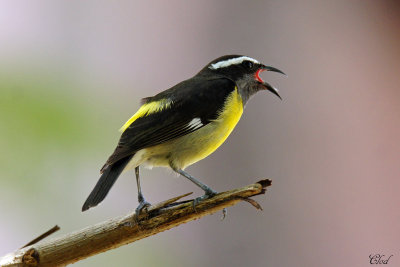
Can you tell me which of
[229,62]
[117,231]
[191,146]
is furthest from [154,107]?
[117,231]

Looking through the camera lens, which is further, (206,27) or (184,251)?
(206,27)

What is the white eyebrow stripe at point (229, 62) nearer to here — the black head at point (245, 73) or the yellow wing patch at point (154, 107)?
the black head at point (245, 73)

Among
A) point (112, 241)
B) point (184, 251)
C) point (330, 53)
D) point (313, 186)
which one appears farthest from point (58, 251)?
point (330, 53)

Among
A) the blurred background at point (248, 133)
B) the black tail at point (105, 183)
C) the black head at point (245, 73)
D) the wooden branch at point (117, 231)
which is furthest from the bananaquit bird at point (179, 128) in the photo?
the blurred background at point (248, 133)

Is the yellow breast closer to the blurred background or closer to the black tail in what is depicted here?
the black tail

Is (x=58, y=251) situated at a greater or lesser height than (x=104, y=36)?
lesser

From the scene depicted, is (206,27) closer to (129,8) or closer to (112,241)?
(129,8)
